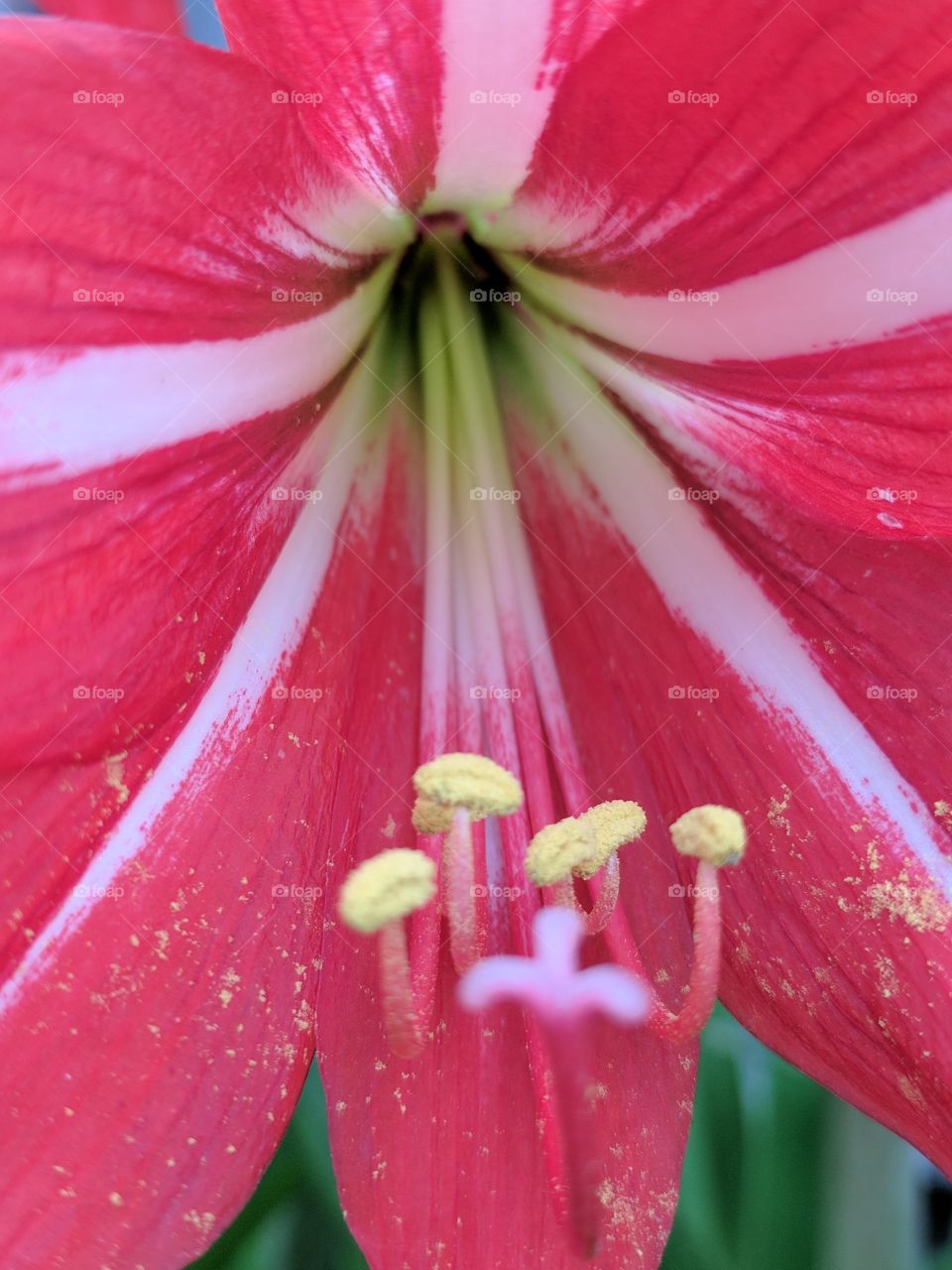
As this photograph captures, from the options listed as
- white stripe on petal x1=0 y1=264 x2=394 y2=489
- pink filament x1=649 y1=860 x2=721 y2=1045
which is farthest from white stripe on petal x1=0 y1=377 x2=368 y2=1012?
pink filament x1=649 y1=860 x2=721 y2=1045

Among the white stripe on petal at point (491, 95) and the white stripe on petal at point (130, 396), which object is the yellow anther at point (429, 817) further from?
the white stripe on petal at point (491, 95)

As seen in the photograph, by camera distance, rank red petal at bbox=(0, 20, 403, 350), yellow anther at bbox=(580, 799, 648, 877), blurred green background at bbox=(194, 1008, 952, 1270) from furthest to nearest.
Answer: blurred green background at bbox=(194, 1008, 952, 1270), yellow anther at bbox=(580, 799, 648, 877), red petal at bbox=(0, 20, 403, 350)

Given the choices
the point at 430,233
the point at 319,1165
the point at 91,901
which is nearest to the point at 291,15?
the point at 430,233

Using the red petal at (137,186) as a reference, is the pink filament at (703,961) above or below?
below

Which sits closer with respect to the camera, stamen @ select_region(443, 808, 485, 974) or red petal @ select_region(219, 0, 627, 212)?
red petal @ select_region(219, 0, 627, 212)

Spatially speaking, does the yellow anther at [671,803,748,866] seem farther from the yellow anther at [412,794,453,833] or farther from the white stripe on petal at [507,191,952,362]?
the white stripe on petal at [507,191,952,362]

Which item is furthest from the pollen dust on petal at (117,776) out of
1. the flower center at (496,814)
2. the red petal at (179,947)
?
the flower center at (496,814)

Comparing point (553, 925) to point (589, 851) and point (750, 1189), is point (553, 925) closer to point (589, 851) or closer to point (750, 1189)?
point (589, 851)
